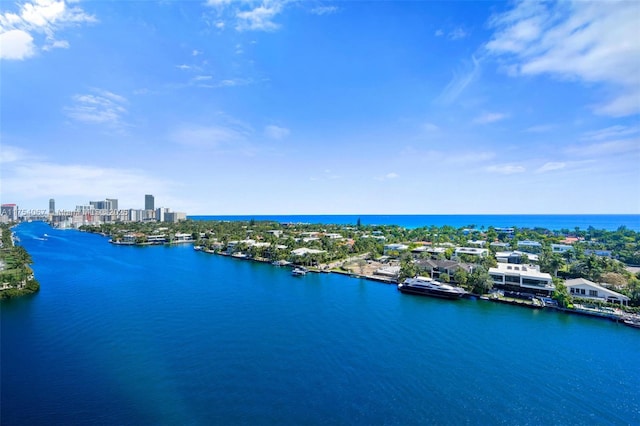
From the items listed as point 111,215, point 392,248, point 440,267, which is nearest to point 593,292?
point 440,267

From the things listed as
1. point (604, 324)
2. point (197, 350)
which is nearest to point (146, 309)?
point (197, 350)

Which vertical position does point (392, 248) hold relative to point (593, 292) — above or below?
above

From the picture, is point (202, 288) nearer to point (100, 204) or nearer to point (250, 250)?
point (250, 250)

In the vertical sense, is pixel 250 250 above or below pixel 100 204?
Result: below

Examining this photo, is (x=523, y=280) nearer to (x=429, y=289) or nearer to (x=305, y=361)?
(x=429, y=289)

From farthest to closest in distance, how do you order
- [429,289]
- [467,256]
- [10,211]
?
[10,211], [467,256], [429,289]

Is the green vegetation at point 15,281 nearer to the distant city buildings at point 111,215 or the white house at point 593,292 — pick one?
the white house at point 593,292

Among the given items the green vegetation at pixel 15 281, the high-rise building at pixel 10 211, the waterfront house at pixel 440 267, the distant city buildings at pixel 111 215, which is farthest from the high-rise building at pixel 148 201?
the waterfront house at pixel 440 267
